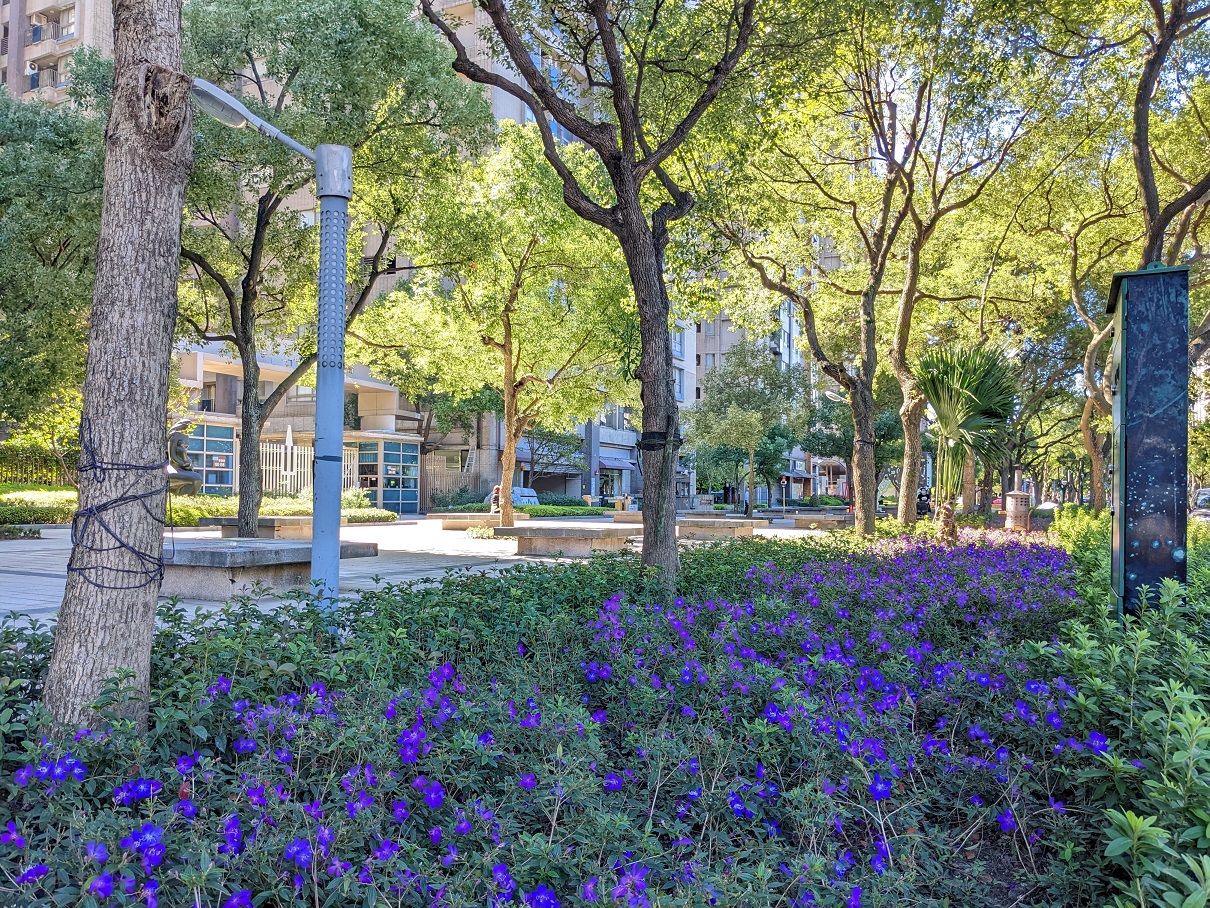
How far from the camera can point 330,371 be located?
16.8ft

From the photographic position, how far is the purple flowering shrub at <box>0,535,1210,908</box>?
1927mm

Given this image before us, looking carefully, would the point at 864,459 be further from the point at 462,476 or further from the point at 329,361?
the point at 462,476

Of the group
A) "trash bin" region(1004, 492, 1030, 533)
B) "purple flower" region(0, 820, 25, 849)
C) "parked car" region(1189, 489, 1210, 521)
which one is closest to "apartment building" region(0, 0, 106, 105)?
Result: "trash bin" region(1004, 492, 1030, 533)

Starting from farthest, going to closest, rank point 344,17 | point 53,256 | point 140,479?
point 53,256
point 344,17
point 140,479

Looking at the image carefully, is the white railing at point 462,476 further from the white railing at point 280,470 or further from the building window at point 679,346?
the building window at point 679,346

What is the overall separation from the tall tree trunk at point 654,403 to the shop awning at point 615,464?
131 ft

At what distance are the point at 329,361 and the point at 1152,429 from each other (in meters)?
4.63

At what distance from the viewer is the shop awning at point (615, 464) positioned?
153 ft

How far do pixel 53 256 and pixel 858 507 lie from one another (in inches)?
605

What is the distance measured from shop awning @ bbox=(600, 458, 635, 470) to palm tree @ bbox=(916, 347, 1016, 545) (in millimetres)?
35055

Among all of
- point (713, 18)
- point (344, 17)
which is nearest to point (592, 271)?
point (344, 17)

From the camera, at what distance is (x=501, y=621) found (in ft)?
14.8

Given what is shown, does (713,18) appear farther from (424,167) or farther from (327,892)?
(327,892)

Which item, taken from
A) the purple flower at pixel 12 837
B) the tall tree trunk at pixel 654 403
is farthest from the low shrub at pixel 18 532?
the purple flower at pixel 12 837
